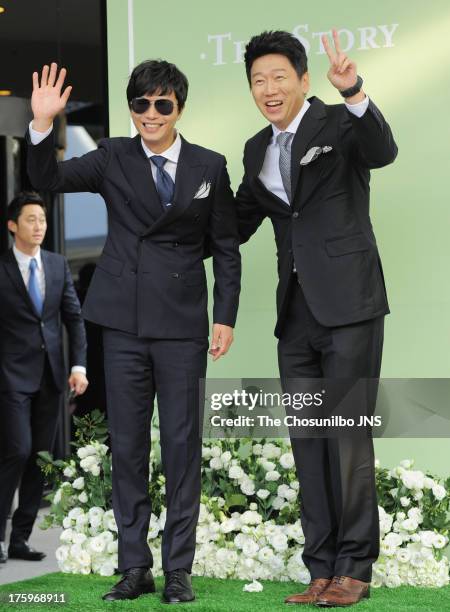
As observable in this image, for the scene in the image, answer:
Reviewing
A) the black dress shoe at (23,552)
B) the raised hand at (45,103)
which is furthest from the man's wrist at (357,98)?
the black dress shoe at (23,552)

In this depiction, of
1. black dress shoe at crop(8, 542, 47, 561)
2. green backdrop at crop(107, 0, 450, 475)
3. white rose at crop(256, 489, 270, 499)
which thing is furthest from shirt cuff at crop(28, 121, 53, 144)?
black dress shoe at crop(8, 542, 47, 561)

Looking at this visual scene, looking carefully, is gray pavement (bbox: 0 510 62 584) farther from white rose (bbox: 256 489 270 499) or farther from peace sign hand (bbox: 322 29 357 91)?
peace sign hand (bbox: 322 29 357 91)

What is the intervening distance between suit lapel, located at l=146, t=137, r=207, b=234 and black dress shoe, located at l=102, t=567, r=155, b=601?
48.5 inches

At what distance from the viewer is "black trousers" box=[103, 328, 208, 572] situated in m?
4.08

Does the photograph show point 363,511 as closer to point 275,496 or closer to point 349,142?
point 275,496

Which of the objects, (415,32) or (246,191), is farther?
(415,32)

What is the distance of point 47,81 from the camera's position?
4059 millimetres

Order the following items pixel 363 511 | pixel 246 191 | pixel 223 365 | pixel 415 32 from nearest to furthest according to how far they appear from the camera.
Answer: pixel 363 511 < pixel 246 191 < pixel 415 32 < pixel 223 365

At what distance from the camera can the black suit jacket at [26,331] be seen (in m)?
6.09

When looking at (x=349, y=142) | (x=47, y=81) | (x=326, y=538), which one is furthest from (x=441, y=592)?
(x=47, y=81)

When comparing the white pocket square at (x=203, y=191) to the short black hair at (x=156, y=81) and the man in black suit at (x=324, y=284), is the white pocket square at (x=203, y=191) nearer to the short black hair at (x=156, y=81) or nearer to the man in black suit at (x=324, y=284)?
the man in black suit at (x=324, y=284)

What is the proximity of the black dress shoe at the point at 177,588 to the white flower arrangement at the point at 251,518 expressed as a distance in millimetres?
379

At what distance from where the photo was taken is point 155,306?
4066mm

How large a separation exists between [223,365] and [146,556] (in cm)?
126
